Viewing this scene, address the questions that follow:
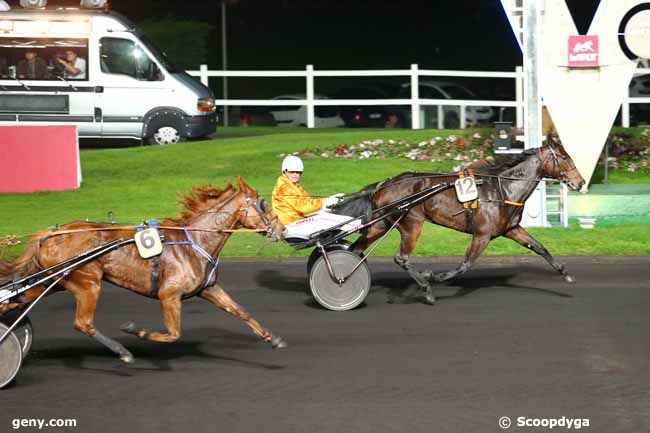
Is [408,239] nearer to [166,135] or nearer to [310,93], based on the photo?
[166,135]

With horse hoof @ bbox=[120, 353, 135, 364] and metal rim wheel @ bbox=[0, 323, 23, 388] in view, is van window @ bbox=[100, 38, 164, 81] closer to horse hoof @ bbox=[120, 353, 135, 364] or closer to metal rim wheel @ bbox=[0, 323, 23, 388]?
horse hoof @ bbox=[120, 353, 135, 364]

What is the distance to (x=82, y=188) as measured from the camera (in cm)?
1969

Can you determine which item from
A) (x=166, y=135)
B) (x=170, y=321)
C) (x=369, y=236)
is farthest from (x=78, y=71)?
(x=170, y=321)

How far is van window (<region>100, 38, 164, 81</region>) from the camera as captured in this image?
22.3 metres

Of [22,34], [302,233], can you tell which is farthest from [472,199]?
[22,34]

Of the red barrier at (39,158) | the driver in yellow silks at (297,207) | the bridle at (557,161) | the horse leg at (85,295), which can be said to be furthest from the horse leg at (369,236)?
the red barrier at (39,158)

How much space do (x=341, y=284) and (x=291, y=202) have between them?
963mm

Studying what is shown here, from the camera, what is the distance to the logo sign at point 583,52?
59.0 ft

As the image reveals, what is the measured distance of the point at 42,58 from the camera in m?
22.3

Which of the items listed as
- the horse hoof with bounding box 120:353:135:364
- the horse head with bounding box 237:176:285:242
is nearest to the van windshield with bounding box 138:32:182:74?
the horse head with bounding box 237:176:285:242

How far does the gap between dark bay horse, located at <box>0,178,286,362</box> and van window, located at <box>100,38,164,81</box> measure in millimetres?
13543

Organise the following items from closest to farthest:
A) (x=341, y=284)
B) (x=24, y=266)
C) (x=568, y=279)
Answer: (x=24, y=266) < (x=341, y=284) < (x=568, y=279)

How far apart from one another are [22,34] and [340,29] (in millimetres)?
21875

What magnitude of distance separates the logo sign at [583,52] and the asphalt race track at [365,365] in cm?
609
